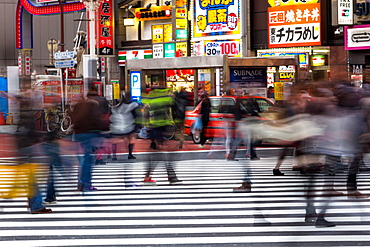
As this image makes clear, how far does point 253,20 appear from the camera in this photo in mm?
33344

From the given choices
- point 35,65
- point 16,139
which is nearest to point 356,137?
point 16,139

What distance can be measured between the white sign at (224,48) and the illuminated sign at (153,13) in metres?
5.53

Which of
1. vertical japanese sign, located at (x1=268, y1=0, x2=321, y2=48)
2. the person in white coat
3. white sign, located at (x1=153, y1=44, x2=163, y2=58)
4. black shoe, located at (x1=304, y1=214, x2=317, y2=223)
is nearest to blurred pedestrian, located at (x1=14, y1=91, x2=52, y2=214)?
black shoe, located at (x1=304, y1=214, x2=317, y2=223)

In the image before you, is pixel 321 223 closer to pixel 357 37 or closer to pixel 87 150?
pixel 87 150

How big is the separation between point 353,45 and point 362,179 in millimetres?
16002

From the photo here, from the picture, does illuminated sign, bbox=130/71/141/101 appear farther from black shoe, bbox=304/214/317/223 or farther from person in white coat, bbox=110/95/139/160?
black shoe, bbox=304/214/317/223

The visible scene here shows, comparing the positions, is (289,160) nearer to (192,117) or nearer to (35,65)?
(192,117)

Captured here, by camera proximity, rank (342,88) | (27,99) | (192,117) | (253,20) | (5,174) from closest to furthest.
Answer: (342,88)
(27,99)
(5,174)
(192,117)
(253,20)

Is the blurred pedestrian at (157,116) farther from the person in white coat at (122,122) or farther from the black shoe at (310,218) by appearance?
the black shoe at (310,218)

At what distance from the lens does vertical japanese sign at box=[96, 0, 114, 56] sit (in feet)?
123

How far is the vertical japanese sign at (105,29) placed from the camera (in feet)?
123

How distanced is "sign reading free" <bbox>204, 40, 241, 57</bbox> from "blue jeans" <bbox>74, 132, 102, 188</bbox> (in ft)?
74.6

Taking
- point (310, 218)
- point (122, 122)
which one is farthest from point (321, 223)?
point (122, 122)

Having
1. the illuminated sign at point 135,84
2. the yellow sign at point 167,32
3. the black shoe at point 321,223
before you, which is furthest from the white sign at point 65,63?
the black shoe at point 321,223
